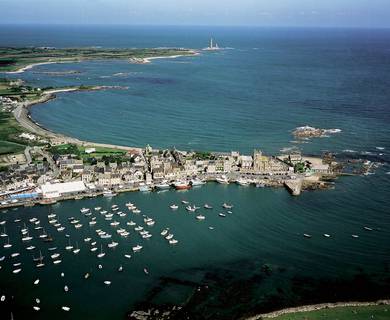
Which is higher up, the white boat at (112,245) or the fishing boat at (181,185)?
the fishing boat at (181,185)

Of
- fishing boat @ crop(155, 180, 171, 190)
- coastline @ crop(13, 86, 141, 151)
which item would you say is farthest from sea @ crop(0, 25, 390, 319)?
coastline @ crop(13, 86, 141, 151)

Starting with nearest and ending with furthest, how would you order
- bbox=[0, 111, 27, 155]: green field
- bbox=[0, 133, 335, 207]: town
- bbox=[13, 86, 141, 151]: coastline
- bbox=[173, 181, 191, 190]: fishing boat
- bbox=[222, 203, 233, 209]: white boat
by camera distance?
bbox=[222, 203, 233, 209]: white boat, bbox=[0, 133, 335, 207]: town, bbox=[173, 181, 191, 190]: fishing boat, bbox=[0, 111, 27, 155]: green field, bbox=[13, 86, 141, 151]: coastline

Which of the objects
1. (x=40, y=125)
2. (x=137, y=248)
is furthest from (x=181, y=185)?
(x=40, y=125)

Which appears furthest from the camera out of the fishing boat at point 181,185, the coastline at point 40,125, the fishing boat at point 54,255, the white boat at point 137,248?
the coastline at point 40,125

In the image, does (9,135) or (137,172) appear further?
(9,135)

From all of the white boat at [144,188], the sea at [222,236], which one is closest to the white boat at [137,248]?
the sea at [222,236]

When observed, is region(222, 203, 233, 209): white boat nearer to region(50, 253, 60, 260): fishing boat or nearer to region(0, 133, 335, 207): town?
region(0, 133, 335, 207): town

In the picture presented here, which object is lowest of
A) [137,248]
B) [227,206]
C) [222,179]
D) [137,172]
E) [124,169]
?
[137,248]

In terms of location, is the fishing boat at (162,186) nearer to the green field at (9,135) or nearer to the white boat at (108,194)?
the white boat at (108,194)

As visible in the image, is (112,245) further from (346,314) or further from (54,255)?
(346,314)

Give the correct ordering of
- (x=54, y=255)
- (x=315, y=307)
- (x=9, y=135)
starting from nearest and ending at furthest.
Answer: (x=315, y=307), (x=54, y=255), (x=9, y=135)
